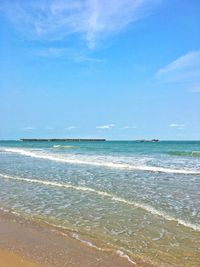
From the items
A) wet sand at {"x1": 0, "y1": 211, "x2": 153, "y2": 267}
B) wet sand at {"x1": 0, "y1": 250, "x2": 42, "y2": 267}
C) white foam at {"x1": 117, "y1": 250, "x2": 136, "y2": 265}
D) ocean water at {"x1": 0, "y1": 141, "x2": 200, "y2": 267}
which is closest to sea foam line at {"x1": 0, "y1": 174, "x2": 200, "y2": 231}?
ocean water at {"x1": 0, "y1": 141, "x2": 200, "y2": 267}

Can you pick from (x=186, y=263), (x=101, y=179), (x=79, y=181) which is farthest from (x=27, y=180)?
(x=186, y=263)

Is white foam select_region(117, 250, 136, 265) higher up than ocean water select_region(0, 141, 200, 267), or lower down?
lower down

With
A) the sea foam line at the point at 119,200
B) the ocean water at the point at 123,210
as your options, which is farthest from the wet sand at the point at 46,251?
the sea foam line at the point at 119,200

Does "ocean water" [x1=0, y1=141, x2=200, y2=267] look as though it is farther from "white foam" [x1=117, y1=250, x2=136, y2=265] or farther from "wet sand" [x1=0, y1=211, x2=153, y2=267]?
"wet sand" [x1=0, y1=211, x2=153, y2=267]

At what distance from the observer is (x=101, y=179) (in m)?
16.3

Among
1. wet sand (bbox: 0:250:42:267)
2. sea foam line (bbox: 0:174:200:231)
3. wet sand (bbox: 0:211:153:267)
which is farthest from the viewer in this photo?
sea foam line (bbox: 0:174:200:231)

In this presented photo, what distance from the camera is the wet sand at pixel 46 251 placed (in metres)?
5.60

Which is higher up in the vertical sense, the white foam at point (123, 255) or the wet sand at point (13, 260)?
the wet sand at point (13, 260)

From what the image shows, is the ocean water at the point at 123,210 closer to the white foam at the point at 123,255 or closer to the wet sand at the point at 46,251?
the white foam at the point at 123,255

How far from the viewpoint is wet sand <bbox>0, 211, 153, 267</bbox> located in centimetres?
560

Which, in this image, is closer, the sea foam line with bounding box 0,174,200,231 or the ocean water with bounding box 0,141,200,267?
the ocean water with bounding box 0,141,200,267

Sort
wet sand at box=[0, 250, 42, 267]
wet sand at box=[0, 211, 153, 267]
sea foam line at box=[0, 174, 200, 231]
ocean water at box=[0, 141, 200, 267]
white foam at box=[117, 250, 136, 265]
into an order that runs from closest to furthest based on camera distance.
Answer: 1. wet sand at box=[0, 250, 42, 267]
2. wet sand at box=[0, 211, 153, 267]
3. white foam at box=[117, 250, 136, 265]
4. ocean water at box=[0, 141, 200, 267]
5. sea foam line at box=[0, 174, 200, 231]

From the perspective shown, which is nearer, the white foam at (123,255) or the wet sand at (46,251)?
the wet sand at (46,251)

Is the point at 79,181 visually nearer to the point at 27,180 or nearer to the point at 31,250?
the point at 27,180
